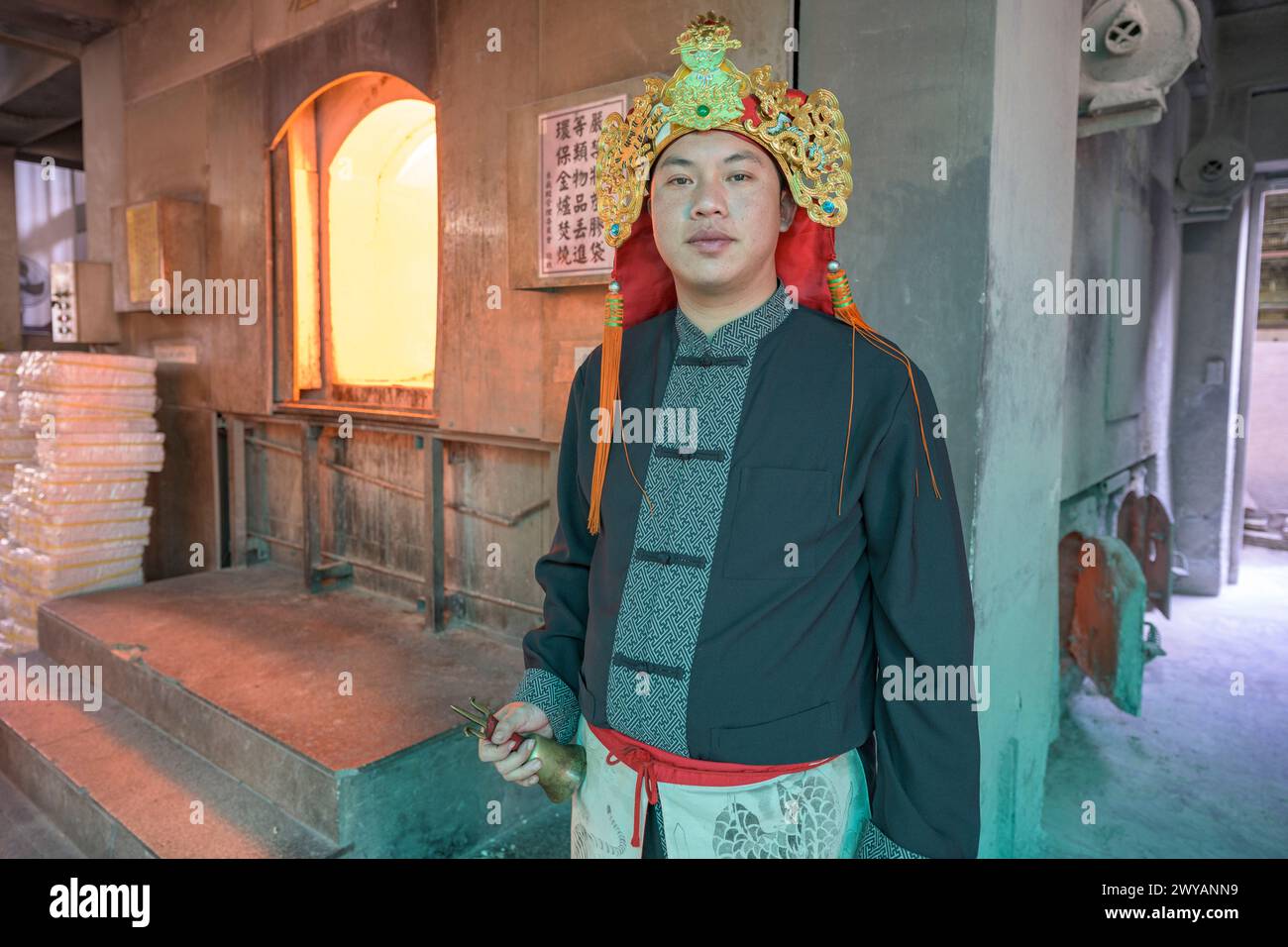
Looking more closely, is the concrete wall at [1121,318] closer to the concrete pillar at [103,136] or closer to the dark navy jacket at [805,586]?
the dark navy jacket at [805,586]

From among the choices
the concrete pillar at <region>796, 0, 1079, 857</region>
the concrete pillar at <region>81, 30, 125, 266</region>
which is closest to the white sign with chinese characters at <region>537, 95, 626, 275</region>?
the concrete pillar at <region>796, 0, 1079, 857</region>

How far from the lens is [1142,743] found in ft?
16.4

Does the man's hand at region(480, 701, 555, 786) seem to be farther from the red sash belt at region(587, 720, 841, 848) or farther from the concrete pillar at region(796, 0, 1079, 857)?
the concrete pillar at region(796, 0, 1079, 857)

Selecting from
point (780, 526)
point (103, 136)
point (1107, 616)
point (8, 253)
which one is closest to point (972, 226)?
point (780, 526)

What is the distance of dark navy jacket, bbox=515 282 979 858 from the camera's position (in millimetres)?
1516

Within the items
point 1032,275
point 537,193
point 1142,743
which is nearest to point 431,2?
point 537,193

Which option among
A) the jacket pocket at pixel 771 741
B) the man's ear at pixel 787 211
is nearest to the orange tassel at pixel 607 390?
the man's ear at pixel 787 211

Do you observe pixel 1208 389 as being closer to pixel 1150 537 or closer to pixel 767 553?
pixel 1150 537

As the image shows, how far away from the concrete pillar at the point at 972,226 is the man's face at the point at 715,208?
1254 millimetres

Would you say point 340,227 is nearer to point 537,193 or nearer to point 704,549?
point 537,193

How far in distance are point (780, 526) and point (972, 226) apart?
156cm

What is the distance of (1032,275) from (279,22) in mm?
5026

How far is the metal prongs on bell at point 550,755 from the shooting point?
1.68 meters

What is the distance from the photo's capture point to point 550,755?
170 cm
